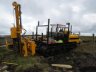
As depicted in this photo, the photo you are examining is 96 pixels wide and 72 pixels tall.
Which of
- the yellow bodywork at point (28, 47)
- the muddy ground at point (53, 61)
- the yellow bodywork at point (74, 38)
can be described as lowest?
the muddy ground at point (53, 61)

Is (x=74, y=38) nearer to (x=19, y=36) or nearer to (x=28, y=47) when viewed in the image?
(x=28, y=47)

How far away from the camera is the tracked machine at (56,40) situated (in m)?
27.1

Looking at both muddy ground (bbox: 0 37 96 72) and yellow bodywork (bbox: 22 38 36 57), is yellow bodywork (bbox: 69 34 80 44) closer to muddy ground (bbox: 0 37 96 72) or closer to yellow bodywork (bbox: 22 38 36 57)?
muddy ground (bbox: 0 37 96 72)

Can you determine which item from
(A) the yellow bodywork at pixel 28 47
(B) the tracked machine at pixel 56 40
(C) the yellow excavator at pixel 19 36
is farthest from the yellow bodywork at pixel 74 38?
(A) the yellow bodywork at pixel 28 47

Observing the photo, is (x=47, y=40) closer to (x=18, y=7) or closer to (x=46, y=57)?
(x=46, y=57)

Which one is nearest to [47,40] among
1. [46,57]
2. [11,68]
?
[46,57]

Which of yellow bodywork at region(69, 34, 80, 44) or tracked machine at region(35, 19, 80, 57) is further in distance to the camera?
yellow bodywork at region(69, 34, 80, 44)

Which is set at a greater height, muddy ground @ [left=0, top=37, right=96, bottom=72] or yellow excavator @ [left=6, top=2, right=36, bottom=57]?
yellow excavator @ [left=6, top=2, right=36, bottom=57]

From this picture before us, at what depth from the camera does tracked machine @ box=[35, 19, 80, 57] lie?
1068 inches

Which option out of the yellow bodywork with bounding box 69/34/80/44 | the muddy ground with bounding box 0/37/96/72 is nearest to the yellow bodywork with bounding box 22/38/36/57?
the muddy ground with bounding box 0/37/96/72

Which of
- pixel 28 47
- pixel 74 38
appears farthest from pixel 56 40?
pixel 28 47

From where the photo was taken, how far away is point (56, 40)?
2833cm

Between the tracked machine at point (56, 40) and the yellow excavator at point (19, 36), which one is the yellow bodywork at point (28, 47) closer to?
the yellow excavator at point (19, 36)

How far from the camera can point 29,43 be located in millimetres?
25688
